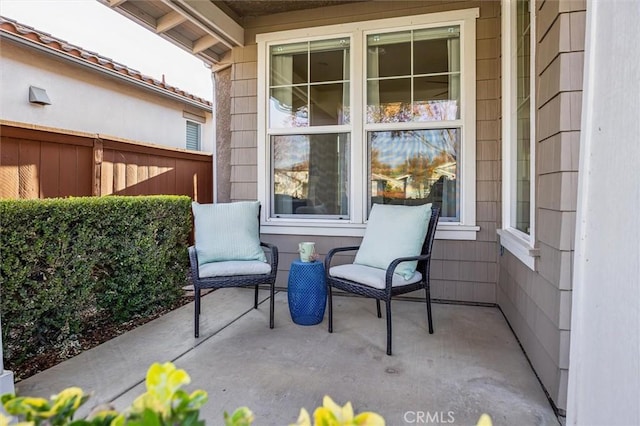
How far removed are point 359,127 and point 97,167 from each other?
261 cm

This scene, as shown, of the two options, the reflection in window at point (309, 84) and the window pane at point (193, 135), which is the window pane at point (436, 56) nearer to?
the reflection in window at point (309, 84)

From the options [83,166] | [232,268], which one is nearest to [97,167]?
[83,166]

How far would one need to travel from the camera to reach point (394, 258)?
2.69 metres

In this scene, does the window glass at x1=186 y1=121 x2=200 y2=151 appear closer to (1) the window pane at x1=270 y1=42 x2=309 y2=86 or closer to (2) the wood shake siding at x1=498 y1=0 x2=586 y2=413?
(1) the window pane at x1=270 y1=42 x2=309 y2=86

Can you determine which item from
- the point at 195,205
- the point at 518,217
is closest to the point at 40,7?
the point at 195,205

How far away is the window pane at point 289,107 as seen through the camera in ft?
12.4

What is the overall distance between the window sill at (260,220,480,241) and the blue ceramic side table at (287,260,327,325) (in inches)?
30.8

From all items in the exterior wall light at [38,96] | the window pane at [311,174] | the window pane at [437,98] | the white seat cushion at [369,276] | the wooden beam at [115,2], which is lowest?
the white seat cushion at [369,276]

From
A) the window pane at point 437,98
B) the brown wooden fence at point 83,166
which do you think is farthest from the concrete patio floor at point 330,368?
the window pane at point 437,98

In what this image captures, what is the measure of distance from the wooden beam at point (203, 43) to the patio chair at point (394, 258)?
96.9 inches

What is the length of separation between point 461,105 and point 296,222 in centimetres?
188

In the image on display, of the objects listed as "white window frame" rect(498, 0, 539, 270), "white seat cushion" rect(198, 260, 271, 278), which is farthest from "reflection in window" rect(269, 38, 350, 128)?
"white seat cushion" rect(198, 260, 271, 278)

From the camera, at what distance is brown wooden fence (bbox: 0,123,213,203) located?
2.98 metres

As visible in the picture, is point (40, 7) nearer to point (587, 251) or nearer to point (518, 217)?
point (518, 217)
